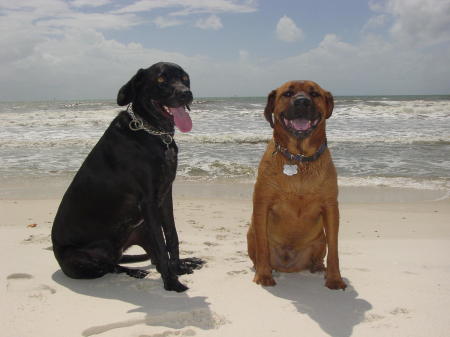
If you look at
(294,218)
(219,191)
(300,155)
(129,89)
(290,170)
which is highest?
(129,89)

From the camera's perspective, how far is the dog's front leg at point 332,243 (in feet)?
10.5

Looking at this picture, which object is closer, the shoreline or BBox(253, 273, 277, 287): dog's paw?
BBox(253, 273, 277, 287): dog's paw

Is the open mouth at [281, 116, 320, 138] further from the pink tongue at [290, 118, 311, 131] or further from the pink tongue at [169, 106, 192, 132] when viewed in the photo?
the pink tongue at [169, 106, 192, 132]

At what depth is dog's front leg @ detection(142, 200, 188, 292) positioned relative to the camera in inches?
127

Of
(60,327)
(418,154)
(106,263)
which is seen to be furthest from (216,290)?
(418,154)

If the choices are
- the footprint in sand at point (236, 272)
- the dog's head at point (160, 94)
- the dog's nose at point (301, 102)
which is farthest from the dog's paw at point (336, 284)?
the dog's head at point (160, 94)

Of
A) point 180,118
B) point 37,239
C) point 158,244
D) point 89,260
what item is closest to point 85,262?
point 89,260

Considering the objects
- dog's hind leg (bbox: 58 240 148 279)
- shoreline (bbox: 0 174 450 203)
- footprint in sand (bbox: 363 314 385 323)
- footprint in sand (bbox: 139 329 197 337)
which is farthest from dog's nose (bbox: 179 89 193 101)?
shoreline (bbox: 0 174 450 203)

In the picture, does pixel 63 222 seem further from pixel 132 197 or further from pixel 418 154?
pixel 418 154

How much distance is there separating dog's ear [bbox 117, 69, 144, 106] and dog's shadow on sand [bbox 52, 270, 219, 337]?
54.6 inches

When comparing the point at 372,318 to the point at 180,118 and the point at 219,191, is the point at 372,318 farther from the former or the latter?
the point at 219,191

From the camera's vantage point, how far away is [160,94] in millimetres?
3348

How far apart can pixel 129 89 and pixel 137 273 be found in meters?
1.45

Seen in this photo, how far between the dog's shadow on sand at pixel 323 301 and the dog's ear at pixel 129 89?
1.79 m
